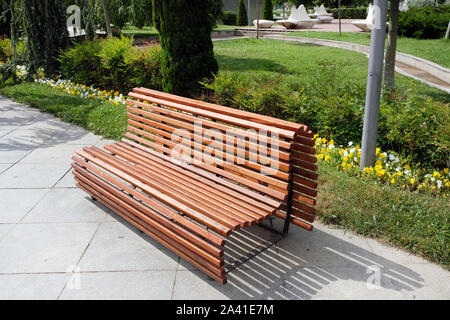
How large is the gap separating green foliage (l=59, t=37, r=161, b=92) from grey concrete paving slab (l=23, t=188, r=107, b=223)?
14.0ft

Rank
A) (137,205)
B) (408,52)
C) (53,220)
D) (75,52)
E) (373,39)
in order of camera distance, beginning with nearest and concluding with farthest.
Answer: (137,205)
(53,220)
(373,39)
(75,52)
(408,52)

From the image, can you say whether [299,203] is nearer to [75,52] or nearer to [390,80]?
[390,80]

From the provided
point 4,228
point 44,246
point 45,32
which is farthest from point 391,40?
point 45,32

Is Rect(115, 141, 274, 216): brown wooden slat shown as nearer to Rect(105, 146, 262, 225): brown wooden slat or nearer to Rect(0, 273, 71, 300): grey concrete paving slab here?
Rect(105, 146, 262, 225): brown wooden slat

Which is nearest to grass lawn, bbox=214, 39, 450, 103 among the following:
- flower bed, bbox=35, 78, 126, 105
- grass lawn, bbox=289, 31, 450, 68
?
grass lawn, bbox=289, 31, 450, 68

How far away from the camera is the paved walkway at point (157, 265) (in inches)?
123

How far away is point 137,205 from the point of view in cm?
365

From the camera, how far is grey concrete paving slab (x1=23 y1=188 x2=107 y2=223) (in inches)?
169

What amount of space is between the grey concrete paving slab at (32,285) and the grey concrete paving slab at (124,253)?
8.9 inches

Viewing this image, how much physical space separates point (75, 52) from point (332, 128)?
263 inches

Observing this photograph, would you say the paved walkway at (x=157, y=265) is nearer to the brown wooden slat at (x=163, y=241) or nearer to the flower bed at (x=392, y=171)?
the brown wooden slat at (x=163, y=241)
